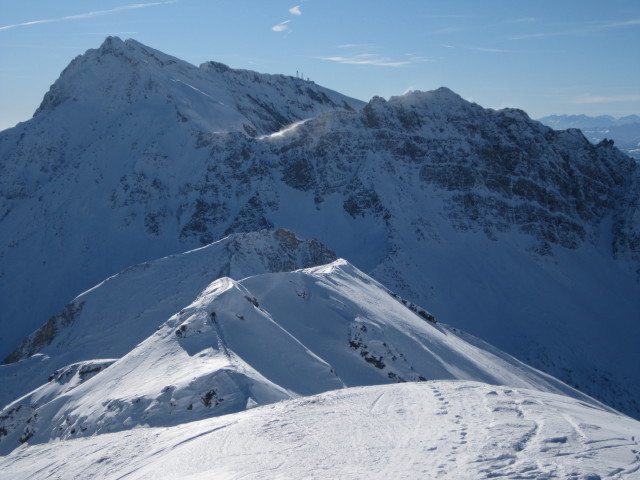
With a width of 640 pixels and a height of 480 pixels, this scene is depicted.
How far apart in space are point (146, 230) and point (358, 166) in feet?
94.8

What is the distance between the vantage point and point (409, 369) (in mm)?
25375

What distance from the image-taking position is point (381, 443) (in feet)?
37.9

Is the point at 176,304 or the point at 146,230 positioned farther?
the point at 146,230

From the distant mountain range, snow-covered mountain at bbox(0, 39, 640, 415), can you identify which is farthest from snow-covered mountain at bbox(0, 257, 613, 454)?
snow-covered mountain at bbox(0, 39, 640, 415)

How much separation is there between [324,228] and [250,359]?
1898 inches

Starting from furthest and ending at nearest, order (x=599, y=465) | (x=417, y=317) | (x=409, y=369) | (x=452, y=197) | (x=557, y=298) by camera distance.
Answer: (x=452, y=197)
(x=557, y=298)
(x=417, y=317)
(x=409, y=369)
(x=599, y=465)

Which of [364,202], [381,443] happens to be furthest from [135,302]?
[364,202]

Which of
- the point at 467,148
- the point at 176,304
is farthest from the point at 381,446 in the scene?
the point at 467,148

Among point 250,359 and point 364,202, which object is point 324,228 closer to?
point 364,202

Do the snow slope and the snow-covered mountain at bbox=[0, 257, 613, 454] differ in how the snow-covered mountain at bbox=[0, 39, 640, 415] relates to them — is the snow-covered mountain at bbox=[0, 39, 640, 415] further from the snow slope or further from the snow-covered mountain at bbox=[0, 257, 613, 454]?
the snow-covered mountain at bbox=[0, 257, 613, 454]

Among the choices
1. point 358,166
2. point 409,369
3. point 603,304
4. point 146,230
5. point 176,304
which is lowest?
point 603,304

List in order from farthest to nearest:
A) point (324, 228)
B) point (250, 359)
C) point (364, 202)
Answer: point (364, 202), point (324, 228), point (250, 359)

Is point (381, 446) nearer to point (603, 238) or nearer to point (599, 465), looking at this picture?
point (599, 465)

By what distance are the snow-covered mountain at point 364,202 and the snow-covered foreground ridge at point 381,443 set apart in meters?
43.2
